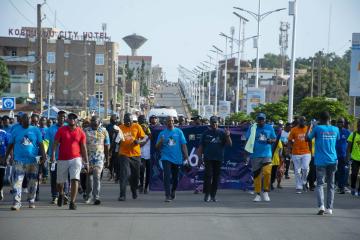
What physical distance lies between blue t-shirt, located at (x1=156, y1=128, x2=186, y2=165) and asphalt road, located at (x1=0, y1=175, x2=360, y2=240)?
93cm

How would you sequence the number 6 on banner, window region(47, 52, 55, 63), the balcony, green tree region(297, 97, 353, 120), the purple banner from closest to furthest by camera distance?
the purple banner
the number 6 on banner
green tree region(297, 97, 353, 120)
the balcony
window region(47, 52, 55, 63)

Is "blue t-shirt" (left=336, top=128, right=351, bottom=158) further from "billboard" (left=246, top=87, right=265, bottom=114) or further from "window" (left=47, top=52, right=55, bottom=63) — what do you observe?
"window" (left=47, top=52, right=55, bottom=63)

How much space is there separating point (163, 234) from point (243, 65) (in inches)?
6327

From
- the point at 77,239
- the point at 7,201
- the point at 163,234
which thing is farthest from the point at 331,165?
the point at 7,201

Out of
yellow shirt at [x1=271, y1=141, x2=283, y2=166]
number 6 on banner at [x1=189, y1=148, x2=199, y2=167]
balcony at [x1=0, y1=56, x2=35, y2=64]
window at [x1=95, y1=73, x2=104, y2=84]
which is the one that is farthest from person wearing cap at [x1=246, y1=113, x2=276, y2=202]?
window at [x1=95, y1=73, x2=104, y2=84]

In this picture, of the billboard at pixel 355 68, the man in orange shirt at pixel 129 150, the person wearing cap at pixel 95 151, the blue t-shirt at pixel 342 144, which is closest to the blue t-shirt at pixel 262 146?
the man in orange shirt at pixel 129 150

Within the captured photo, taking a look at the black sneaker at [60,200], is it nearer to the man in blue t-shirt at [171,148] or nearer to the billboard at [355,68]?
the man in blue t-shirt at [171,148]

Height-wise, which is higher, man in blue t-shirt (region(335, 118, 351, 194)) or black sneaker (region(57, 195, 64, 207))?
man in blue t-shirt (region(335, 118, 351, 194))

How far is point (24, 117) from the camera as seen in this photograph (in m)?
13.9

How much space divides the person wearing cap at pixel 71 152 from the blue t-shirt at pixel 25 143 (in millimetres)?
466

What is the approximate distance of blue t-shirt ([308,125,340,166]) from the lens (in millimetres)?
13562

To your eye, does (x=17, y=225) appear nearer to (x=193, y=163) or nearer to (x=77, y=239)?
(x=77, y=239)

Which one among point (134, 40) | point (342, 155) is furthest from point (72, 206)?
point (134, 40)

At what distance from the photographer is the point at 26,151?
1393 cm
